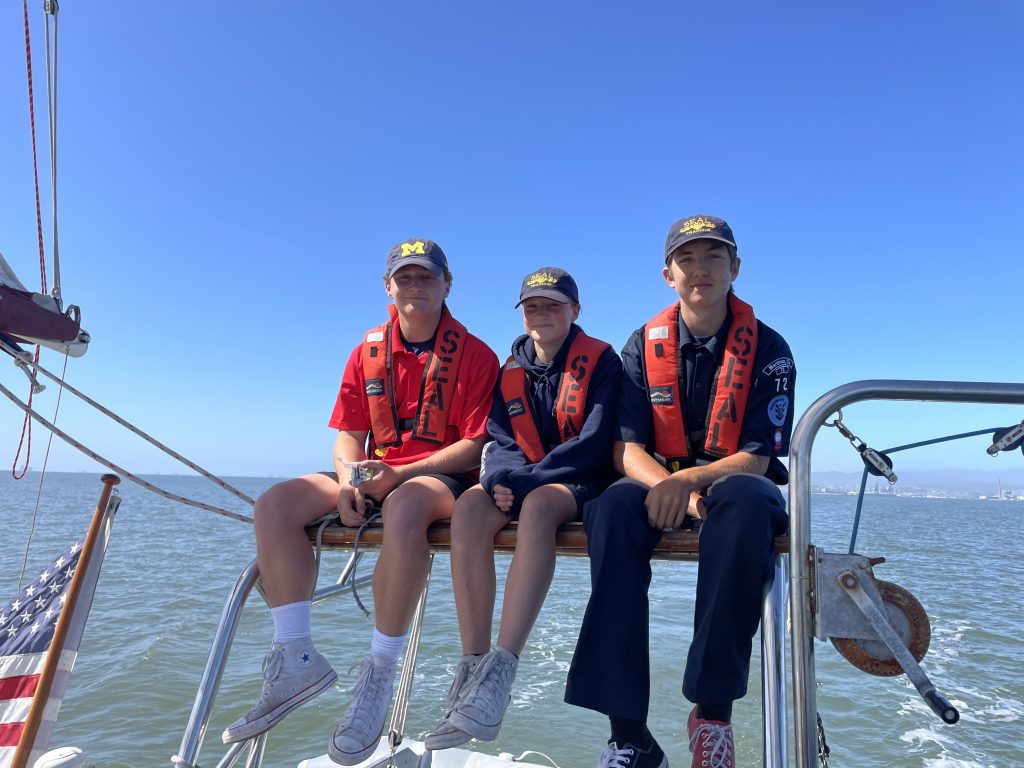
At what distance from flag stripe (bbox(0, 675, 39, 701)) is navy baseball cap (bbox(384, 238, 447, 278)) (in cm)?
172

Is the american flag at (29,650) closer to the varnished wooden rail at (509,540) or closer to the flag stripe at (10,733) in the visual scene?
the flag stripe at (10,733)

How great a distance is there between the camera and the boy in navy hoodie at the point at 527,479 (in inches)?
69.8

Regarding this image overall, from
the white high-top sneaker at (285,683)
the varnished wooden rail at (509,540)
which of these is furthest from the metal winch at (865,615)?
the white high-top sneaker at (285,683)

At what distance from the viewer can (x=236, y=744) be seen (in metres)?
1.83

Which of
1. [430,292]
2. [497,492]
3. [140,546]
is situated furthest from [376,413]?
[140,546]

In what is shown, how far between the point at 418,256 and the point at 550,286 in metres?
0.52

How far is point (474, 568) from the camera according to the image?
6.48 feet

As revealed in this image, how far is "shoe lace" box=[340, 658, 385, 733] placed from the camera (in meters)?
1.75

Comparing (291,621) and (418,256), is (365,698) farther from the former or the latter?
(418,256)

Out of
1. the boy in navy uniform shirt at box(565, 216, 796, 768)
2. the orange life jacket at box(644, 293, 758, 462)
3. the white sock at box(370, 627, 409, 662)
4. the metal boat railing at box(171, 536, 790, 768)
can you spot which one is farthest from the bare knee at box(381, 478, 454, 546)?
the orange life jacket at box(644, 293, 758, 462)

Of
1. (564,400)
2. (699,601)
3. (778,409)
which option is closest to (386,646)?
(699,601)

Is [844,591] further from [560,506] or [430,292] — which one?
[430,292]

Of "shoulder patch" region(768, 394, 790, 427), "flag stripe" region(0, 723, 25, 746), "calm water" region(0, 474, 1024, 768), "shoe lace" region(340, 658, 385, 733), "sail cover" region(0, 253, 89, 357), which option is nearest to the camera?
"shoe lace" region(340, 658, 385, 733)

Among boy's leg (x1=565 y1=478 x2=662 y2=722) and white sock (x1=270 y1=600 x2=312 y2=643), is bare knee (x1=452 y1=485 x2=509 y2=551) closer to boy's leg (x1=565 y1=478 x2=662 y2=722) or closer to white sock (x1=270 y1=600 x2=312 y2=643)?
boy's leg (x1=565 y1=478 x2=662 y2=722)
